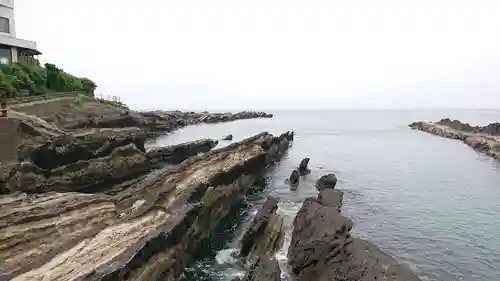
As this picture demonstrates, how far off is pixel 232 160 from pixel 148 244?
1919cm

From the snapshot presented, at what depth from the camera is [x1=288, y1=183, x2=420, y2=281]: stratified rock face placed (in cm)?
1418

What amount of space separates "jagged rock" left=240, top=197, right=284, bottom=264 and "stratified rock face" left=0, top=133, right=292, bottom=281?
2.87 m

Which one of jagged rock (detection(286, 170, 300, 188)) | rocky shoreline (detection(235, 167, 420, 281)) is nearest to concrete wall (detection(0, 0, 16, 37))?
jagged rock (detection(286, 170, 300, 188))

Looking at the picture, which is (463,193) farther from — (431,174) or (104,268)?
(104,268)

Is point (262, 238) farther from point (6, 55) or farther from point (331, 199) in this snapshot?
point (6, 55)

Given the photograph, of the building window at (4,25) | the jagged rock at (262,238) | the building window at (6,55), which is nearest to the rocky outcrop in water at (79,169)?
the jagged rock at (262,238)

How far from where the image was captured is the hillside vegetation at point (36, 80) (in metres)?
48.4

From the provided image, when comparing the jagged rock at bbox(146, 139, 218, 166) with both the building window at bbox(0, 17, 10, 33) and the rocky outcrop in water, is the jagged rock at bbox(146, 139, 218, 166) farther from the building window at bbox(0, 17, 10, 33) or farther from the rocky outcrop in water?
the building window at bbox(0, 17, 10, 33)

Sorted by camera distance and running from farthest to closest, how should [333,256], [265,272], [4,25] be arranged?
[4,25] < [333,256] < [265,272]

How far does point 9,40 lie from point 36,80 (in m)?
8.07

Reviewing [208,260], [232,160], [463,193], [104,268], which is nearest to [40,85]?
[232,160]

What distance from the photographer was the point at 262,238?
20891 millimetres

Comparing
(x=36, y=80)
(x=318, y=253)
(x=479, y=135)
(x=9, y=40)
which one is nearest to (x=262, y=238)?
(x=318, y=253)

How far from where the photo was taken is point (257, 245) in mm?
20547
